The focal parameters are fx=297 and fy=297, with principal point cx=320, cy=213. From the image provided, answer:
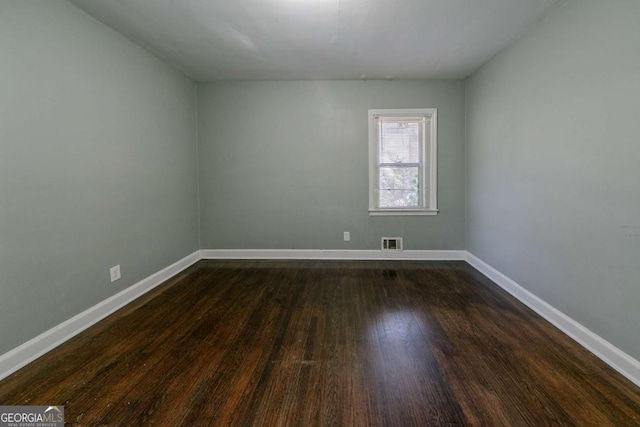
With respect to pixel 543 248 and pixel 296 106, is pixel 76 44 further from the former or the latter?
pixel 543 248

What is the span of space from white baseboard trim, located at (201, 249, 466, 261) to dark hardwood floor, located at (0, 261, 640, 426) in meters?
1.22

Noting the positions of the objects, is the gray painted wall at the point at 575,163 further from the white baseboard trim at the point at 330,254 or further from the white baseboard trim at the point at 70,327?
the white baseboard trim at the point at 70,327

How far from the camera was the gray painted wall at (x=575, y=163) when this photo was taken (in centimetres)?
176

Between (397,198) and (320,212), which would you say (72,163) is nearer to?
(320,212)

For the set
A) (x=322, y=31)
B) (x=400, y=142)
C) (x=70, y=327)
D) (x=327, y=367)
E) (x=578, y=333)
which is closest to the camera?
(x=327, y=367)

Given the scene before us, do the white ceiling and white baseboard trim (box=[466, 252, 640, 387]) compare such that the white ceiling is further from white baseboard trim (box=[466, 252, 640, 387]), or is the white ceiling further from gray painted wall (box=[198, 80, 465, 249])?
white baseboard trim (box=[466, 252, 640, 387])

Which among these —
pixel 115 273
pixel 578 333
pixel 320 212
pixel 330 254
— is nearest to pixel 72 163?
pixel 115 273

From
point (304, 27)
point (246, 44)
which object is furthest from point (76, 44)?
point (304, 27)

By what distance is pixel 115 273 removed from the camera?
2680mm

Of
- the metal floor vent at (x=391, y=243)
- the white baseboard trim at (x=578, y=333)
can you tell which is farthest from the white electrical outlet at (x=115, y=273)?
the white baseboard trim at (x=578, y=333)

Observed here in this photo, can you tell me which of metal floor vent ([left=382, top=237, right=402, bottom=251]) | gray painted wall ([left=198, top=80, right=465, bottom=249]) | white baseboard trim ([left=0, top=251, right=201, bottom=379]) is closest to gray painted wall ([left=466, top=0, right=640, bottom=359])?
gray painted wall ([left=198, top=80, right=465, bottom=249])

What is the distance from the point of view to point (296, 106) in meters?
4.05

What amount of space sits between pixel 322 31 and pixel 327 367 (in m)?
2.70

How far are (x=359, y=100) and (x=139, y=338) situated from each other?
3.58 metres
